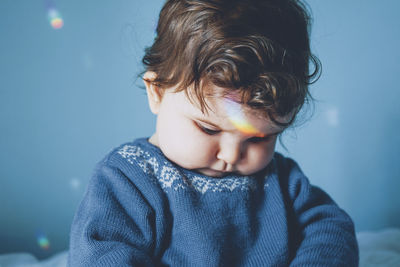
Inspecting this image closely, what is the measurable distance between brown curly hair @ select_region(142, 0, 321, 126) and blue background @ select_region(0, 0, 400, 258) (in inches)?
16.9

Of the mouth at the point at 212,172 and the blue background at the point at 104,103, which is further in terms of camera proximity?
the blue background at the point at 104,103

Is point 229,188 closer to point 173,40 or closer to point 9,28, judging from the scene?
point 173,40

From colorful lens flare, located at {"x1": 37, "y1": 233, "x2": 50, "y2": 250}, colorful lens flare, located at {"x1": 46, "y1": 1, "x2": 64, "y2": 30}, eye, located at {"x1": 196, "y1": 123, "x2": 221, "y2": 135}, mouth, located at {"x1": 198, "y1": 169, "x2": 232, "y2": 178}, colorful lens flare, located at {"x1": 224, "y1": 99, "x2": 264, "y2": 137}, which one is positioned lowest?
colorful lens flare, located at {"x1": 37, "y1": 233, "x2": 50, "y2": 250}

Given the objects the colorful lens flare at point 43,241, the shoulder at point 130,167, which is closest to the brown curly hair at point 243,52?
the shoulder at point 130,167

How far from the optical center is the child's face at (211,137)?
2.15 feet

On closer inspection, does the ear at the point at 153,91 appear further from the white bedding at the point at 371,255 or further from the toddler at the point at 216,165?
the white bedding at the point at 371,255

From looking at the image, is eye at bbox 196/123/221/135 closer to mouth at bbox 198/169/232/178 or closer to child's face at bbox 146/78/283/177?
child's face at bbox 146/78/283/177

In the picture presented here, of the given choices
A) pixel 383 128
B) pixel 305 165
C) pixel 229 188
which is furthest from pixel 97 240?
pixel 383 128

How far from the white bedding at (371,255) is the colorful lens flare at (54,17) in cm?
56

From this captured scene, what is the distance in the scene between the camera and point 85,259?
Answer: 2.14ft

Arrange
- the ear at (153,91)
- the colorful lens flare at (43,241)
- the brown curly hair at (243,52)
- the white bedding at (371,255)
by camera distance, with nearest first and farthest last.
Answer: the brown curly hair at (243,52) < the ear at (153,91) < the white bedding at (371,255) < the colorful lens flare at (43,241)

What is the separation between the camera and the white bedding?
0.97 meters

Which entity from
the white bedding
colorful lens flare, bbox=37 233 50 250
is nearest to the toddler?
the white bedding

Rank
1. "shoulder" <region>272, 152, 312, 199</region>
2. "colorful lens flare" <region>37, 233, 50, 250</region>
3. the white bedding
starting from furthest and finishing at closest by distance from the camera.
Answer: "colorful lens flare" <region>37, 233, 50, 250</region>, the white bedding, "shoulder" <region>272, 152, 312, 199</region>
